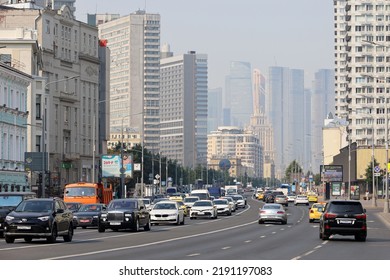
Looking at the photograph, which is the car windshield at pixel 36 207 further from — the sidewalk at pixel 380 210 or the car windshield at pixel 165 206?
the sidewalk at pixel 380 210

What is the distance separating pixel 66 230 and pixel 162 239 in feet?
13.9

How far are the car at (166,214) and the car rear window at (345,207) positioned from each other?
19.9 metres

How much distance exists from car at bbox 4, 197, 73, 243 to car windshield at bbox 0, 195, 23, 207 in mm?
7387

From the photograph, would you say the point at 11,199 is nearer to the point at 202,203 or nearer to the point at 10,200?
the point at 10,200

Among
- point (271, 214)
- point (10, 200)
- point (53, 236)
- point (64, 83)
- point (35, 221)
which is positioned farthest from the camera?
point (64, 83)

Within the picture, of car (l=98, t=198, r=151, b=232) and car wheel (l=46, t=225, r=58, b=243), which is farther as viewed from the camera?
car (l=98, t=198, r=151, b=232)

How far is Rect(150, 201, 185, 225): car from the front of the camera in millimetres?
64625

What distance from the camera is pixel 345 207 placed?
4575 cm

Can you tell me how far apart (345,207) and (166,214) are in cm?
2040

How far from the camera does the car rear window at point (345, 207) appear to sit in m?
45.6

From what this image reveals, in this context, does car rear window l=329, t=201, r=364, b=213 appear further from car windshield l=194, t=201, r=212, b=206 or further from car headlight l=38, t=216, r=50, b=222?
car windshield l=194, t=201, r=212, b=206

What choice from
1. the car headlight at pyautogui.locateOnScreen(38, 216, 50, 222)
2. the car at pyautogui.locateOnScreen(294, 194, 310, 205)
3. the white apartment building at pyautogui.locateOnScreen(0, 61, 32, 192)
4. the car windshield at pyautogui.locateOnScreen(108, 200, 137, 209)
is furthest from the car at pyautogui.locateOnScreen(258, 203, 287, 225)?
the car at pyautogui.locateOnScreen(294, 194, 310, 205)

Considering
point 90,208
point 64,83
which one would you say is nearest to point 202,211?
point 90,208
